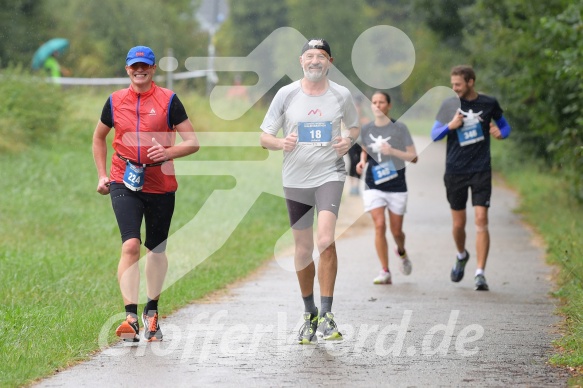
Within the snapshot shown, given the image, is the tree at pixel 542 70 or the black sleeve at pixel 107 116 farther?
the tree at pixel 542 70

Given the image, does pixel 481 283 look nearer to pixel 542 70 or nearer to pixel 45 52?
pixel 542 70

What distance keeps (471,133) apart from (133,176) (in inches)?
178

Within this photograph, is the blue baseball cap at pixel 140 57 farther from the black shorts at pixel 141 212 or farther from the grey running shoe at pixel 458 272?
the grey running shoe at pixel 458 272

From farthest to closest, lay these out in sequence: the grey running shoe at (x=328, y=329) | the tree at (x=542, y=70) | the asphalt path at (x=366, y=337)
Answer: the tree at (x=542, y=70)
the grey running shoe at (x=328, y=329)
the asphalt path at (x=366, y=337)

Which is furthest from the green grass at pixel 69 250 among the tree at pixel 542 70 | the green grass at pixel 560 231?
the tree at pixel 542 70

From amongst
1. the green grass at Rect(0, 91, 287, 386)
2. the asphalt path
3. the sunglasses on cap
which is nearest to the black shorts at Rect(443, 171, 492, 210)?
the asphalt path

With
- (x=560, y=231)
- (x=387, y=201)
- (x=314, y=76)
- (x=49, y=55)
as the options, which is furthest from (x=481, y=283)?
(x=49, y=55)

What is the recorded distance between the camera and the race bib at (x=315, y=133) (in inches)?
314

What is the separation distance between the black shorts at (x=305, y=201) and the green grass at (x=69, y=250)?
158 centimetres

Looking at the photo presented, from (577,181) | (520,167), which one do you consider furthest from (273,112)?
(520,167)

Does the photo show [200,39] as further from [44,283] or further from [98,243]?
[44,283]

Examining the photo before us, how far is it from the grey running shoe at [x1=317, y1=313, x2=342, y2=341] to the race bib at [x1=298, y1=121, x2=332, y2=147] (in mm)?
1233

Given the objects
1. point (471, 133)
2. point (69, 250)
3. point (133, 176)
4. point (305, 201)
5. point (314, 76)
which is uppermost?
point (314, 76)

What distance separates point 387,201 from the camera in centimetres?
1188
